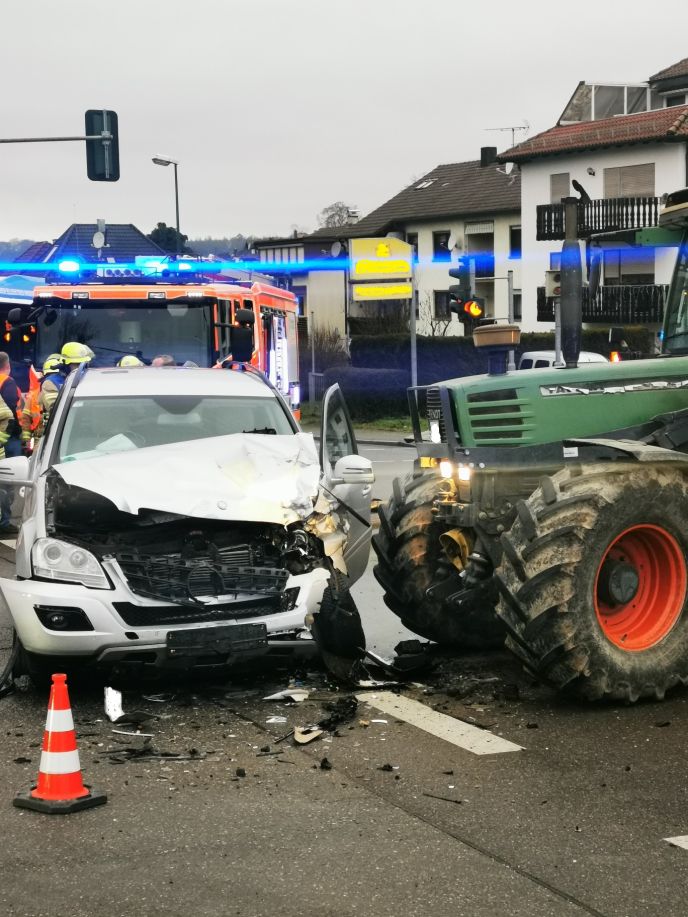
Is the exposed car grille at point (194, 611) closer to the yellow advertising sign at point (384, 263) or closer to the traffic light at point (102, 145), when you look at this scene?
the traffic light at point (102, 145)

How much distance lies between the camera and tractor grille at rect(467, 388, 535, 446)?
791 cm

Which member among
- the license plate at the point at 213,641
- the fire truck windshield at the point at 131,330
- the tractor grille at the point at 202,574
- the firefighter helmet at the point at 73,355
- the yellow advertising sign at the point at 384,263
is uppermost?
the yellow advertising sign at the point at 384,263

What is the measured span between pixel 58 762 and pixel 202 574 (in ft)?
6.56

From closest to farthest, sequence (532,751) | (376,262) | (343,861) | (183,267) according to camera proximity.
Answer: (343,861) < (532,751) < (183,267) < (376,262)

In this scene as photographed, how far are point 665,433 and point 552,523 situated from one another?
1134 millimetres

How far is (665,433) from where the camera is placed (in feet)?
25.7

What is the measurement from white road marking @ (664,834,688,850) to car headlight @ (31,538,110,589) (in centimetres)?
332

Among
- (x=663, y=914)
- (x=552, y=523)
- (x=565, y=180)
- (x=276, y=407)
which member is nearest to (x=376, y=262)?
(x=565, y=180)

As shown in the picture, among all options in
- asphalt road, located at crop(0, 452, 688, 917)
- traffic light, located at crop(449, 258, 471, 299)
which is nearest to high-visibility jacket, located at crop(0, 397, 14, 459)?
asphalt road, located at crop(0, 452, 688, 917)

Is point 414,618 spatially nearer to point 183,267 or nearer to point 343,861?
point 343,861

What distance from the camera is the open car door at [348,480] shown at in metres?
8.76

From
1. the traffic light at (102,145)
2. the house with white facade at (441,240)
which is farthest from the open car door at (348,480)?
the house with white facade at (441,240)

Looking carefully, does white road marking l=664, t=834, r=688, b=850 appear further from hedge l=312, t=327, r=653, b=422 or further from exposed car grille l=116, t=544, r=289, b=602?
hedge l=312, t=327, r=653, b=422

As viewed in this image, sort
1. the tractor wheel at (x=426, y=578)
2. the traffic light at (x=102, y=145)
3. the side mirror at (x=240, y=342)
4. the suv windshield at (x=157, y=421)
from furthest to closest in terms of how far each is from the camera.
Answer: the traffic light at (x=102, y=145) < the side mirror at (x=240, y=342) < the suv windshield at (x=157, y=421) < the tractor wheel at (x=426, y=578)
